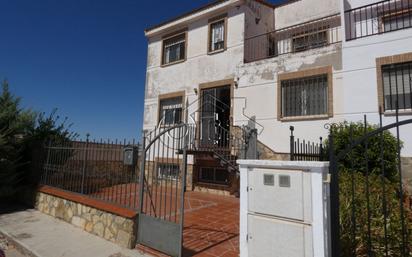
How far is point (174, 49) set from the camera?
1470cm

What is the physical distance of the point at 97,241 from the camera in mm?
6105

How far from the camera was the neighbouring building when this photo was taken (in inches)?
337

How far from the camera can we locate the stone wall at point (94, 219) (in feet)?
18.5

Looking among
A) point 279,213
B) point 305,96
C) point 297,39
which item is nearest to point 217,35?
point 297,39

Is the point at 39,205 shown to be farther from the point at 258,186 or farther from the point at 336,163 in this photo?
the point at 336,163

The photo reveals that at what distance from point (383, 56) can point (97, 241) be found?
9.78 metres

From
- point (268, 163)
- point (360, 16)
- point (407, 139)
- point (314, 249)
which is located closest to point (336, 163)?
point (268, 163)

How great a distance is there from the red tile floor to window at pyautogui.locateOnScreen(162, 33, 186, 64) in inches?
314

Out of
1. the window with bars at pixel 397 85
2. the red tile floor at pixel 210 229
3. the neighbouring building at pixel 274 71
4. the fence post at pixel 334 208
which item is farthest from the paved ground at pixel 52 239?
the window with bars at pixel 397 85

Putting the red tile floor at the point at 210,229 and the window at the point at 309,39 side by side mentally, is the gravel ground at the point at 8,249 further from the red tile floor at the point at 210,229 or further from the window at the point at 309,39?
the window at the point at 309,39

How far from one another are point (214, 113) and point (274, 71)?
3.28 metres

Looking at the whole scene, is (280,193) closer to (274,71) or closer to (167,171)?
(167,171)

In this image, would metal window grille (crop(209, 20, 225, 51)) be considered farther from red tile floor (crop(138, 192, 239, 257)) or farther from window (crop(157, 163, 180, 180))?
red tile floor (crop(138, 192, 239, 257))

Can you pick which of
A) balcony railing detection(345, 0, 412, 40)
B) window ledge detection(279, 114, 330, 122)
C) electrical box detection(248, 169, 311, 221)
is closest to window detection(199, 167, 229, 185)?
window ledge detection(279, 114, 330, 122)
